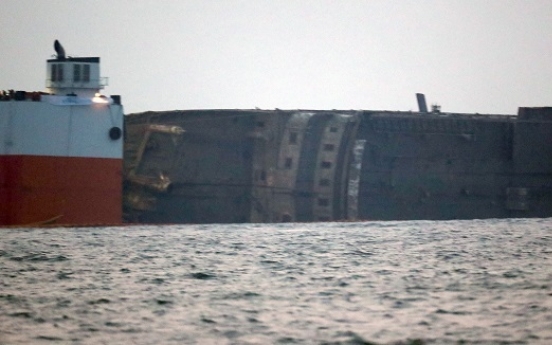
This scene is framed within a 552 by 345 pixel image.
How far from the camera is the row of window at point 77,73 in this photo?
186ft

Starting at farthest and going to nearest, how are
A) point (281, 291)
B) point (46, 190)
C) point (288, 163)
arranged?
1. point (288, 163)
2. point (46, 190)
3. point (281, 291)

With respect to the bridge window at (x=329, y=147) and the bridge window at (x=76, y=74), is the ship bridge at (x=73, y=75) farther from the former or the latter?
the bridge window at (x=329, y=147)

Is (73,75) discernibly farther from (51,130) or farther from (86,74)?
(51,130)

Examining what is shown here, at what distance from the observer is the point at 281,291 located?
25.0 meters

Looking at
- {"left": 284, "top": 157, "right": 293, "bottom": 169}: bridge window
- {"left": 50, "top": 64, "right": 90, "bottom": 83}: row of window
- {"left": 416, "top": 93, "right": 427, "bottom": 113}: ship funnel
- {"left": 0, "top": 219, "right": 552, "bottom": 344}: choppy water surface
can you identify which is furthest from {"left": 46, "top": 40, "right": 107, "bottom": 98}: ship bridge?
{"left": 416, "top": 93, "right": 427, "bottom": 113}: ship funnel

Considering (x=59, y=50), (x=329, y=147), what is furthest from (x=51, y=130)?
(x=329, y=147)

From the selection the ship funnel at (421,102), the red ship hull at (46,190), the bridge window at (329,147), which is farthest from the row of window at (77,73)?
the ship funnel at (421,102)

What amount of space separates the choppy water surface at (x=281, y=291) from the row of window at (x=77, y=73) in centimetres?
1636

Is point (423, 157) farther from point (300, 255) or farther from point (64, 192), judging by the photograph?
point (300, 255)

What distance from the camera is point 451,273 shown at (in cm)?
2819

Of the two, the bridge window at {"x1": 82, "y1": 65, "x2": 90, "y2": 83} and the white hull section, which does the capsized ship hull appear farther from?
the white hull section

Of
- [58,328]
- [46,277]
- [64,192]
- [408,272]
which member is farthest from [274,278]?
[64,192]

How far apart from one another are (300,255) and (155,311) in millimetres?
12980

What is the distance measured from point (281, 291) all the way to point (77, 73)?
3402cm
